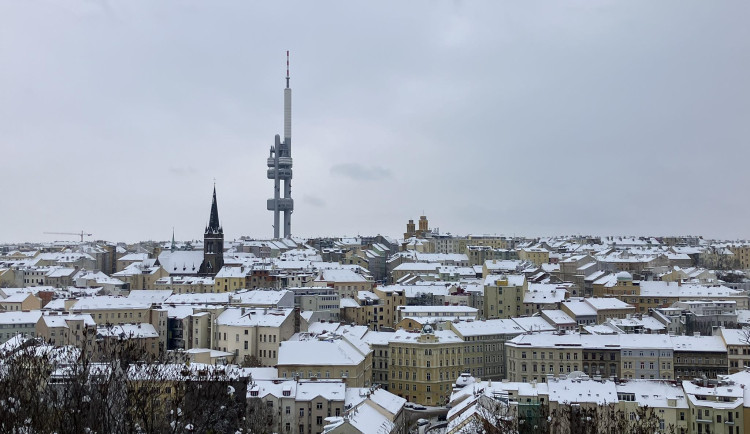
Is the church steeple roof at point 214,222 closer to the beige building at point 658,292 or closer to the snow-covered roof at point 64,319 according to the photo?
the snow-covered roof at point 64,319

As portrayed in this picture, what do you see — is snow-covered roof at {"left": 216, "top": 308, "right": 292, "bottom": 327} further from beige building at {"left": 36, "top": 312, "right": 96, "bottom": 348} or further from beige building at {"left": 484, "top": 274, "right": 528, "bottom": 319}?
beige building at {"left": 484, "top": 274, "right": 528, "bottom": 319}

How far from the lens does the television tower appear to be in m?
158

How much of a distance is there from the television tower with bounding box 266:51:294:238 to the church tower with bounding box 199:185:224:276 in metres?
59.8

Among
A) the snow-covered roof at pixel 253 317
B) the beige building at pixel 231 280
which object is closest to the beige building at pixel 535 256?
the beige building at pixel 231 280

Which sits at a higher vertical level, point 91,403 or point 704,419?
point 91,403

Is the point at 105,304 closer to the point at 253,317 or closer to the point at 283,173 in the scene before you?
the point at 253,317

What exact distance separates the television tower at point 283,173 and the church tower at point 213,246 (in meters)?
59.8

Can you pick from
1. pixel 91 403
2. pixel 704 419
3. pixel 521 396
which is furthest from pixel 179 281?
pixel 91 403

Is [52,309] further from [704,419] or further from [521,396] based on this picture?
[704,419]

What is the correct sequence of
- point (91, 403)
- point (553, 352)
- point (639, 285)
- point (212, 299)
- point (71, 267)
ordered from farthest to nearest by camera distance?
point (71, 267), point (639, 285), point (212, 299), point (553, 352), point (91, 403)

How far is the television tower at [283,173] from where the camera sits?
158 m

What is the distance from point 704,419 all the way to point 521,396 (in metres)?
8.33

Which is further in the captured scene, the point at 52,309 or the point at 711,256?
the point at 711,256

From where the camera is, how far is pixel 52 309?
68.6m
